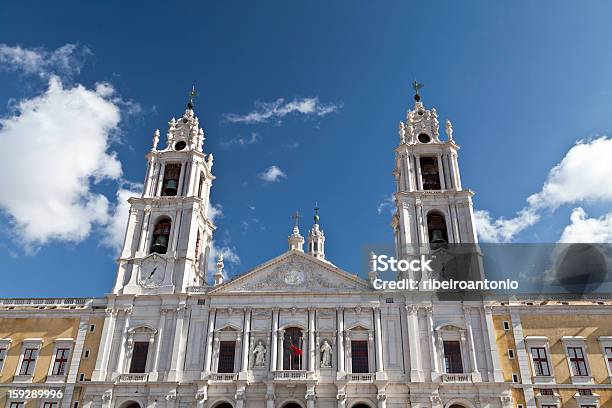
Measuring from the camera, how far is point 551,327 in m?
35.8

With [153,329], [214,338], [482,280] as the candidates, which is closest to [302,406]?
[214,338]

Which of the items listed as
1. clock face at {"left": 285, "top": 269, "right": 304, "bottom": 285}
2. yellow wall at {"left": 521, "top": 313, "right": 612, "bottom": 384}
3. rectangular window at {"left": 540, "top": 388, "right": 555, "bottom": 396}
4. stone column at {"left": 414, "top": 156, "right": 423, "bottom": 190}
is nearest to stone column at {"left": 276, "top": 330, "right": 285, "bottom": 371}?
clock face at {"left": 285, "top": 269, "right": 304, "bottom": 285}

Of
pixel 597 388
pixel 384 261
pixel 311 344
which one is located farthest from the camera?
pixel 384 261

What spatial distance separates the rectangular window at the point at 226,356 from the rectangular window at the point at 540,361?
18911 millimetres

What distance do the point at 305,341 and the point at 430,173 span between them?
16927 millimetres

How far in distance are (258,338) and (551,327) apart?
18869mm

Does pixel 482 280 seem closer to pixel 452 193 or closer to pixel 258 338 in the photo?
pixel 452 193

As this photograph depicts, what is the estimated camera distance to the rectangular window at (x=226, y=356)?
3584 cm

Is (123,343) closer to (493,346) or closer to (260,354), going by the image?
(260,354)

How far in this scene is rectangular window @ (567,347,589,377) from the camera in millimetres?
34125

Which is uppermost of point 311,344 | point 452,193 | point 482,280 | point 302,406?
point 452,193

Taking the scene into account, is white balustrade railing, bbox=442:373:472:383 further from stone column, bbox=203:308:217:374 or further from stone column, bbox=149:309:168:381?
stone column, bbox=149:309:168:381

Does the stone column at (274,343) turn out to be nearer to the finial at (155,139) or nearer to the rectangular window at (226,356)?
the rectangular window at (226,356)

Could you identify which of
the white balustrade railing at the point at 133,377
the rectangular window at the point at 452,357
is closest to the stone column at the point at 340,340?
the rectangular window at the point at 452,357
